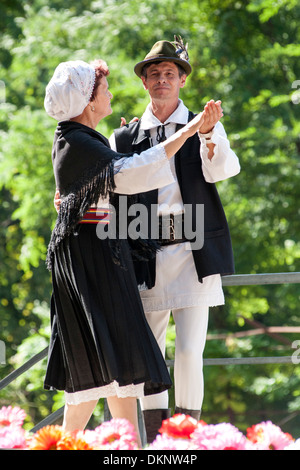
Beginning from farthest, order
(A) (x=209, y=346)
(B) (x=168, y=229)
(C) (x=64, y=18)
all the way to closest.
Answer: (C) (x=64, y=18)
(A) (x=209, y=346)
(B) (x=168, y=229)

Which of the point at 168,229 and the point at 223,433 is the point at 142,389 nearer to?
the point at 168,229

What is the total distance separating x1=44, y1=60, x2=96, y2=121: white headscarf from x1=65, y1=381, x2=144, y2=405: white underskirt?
1011 mm

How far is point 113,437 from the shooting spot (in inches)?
76.3

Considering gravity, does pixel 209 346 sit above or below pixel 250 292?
below

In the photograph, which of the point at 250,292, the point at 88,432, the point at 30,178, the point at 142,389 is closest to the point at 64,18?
the point at 30,178

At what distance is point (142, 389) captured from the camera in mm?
2861

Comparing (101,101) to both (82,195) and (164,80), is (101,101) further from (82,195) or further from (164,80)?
(164,80)

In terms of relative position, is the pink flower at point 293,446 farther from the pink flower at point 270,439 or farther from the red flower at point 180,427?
the red flower at point 180,427

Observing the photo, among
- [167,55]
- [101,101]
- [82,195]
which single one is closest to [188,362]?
[82,195]

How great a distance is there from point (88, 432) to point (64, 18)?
1126cm

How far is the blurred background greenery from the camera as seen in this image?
10023 mm

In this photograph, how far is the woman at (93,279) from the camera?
2.82 meters

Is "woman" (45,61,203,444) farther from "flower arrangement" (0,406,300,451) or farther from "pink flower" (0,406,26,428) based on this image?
"flower arrangement" (0,406,300,451)
